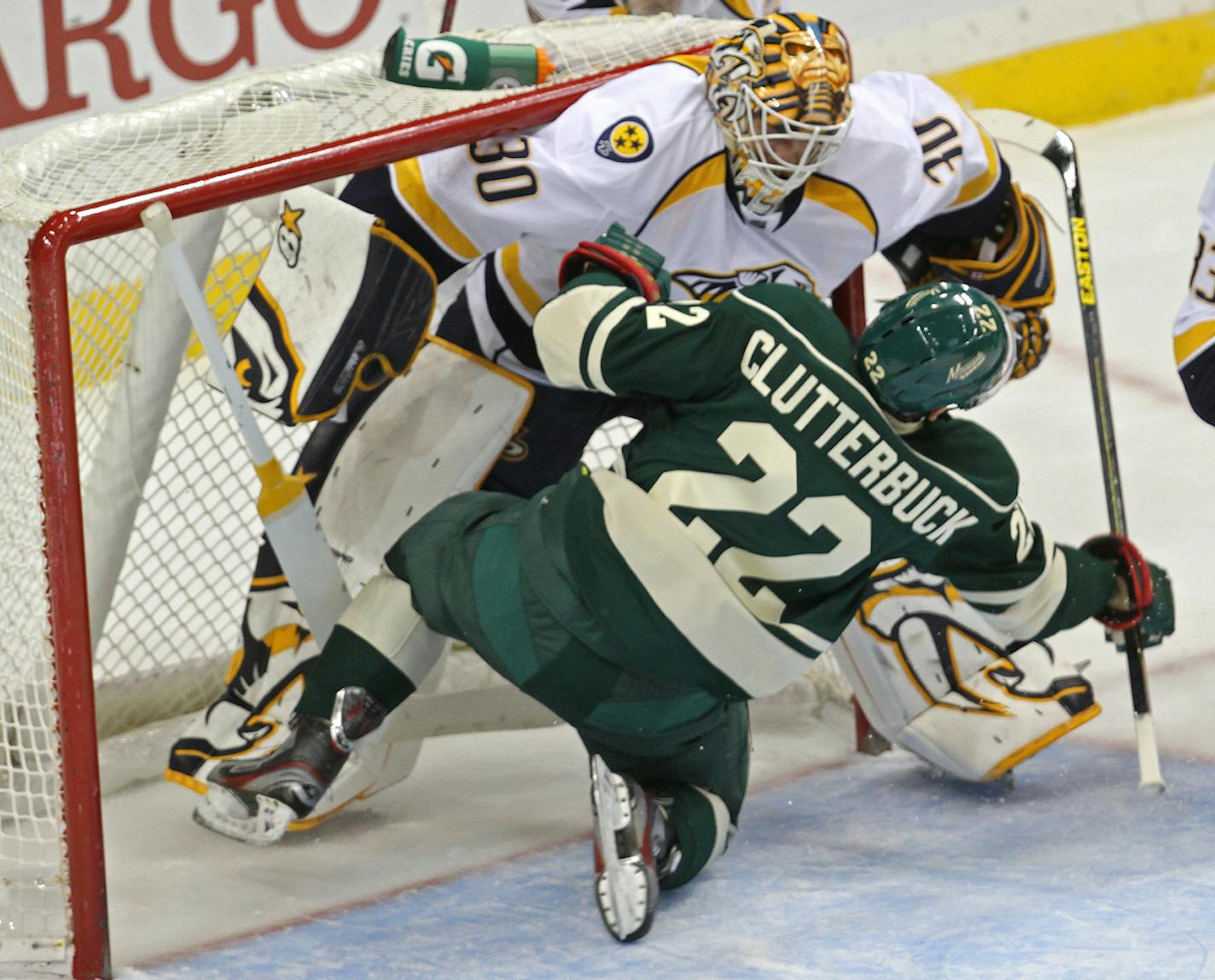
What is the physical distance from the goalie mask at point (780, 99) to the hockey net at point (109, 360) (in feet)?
0.65

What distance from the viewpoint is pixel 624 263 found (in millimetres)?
2178

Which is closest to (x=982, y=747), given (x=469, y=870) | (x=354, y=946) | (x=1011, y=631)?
(x=1011, y=631)

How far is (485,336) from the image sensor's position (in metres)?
2.60

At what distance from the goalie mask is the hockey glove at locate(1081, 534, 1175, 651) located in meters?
0.58

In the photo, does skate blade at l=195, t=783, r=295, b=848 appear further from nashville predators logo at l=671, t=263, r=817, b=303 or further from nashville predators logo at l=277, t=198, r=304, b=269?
nashville predators logo at l=671, t=263, r=817, b=303

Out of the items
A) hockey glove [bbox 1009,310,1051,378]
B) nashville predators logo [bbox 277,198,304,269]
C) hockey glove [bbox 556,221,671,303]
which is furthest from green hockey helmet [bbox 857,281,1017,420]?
nashville predators logo [bbox 277,198,304,269]

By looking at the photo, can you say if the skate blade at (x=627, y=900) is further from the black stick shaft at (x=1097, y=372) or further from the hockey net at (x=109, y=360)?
the black stick shaft at (x=1097, y=372)

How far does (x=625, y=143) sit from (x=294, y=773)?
81 cm

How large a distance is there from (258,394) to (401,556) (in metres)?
0.31

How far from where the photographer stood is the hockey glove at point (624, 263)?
218cm

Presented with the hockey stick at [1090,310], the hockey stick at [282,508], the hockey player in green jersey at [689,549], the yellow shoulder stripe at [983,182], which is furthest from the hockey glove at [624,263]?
the hockey stick at [1090,310]

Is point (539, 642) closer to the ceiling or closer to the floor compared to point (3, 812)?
closer to the ceiling

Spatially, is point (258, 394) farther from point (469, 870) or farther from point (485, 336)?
point (469, 870)

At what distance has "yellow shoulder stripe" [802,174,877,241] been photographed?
2428 mm
